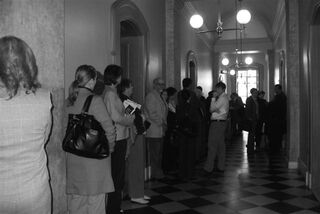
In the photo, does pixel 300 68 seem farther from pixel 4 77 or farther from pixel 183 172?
pixel 4 77

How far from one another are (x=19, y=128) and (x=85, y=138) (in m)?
1.13

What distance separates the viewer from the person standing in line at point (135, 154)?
166 inches

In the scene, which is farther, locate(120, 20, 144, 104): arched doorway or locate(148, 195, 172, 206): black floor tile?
locate(120, 20, 144, 104): arched doorway

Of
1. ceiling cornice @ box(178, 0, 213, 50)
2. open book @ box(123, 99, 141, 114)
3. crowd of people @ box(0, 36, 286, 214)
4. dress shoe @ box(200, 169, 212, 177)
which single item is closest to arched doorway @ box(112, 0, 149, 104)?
crowd of people @ box(0, 36, 286, 214)

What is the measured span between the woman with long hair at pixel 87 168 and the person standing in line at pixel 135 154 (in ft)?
3.65

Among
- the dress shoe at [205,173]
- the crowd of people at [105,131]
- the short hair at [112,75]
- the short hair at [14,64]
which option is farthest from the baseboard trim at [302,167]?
the short hair at [14,64]

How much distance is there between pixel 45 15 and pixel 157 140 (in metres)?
3.24

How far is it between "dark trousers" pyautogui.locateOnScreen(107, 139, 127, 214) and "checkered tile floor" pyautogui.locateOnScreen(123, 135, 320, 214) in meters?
0.62

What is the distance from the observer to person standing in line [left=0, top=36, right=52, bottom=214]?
1.61m

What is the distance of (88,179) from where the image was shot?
291 centimetres

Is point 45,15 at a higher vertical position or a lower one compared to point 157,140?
higher

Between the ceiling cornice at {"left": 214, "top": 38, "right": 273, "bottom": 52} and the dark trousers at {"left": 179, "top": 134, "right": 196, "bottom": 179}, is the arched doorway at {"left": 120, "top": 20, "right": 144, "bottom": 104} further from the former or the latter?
the ceiling cornice at {"left": 214, "top": 38, "right": 273, "bottom": 52}

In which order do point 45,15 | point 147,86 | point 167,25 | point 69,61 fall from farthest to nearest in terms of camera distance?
point 167,25, point 147,86, point 69,61, point 45,15

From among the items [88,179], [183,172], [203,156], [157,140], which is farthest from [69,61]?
[203,156]
